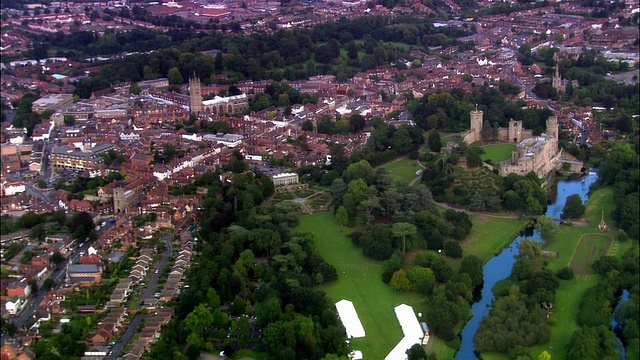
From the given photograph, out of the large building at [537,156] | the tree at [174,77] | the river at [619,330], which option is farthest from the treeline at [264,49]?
the river at [619,330]

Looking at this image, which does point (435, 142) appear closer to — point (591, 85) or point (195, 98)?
point (591, 85)

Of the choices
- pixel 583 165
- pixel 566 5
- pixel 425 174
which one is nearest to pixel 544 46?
pixel 566 5

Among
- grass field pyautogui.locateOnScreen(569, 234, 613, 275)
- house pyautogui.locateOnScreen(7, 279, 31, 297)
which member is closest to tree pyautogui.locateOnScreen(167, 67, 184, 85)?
grass field pyautogui.locateOnScreen(569, 234, 613, 275)

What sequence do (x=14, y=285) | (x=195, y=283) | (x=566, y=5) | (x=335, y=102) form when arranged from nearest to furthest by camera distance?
(x=14, y=285), (x=195, y=283), (x=335, y=102), (x=566, y=5)

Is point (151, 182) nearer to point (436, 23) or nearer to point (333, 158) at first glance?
point (333, 158)

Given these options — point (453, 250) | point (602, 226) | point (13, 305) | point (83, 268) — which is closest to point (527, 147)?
point (602, 226)
